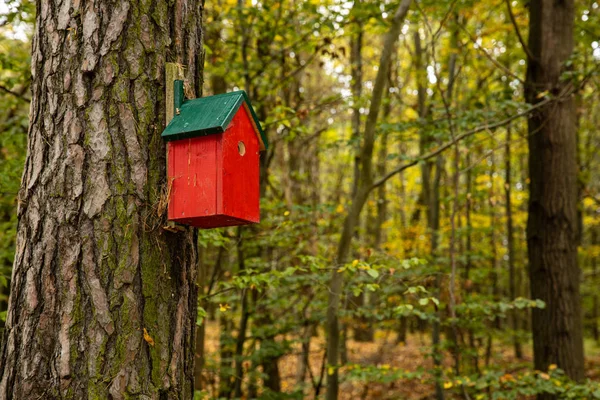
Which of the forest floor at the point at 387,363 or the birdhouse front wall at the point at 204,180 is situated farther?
the forest floor at the point at 387,363

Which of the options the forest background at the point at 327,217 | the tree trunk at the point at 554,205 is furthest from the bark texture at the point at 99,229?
the tree trunk at the point at 554,205

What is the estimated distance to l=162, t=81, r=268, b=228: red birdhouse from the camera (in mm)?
1812

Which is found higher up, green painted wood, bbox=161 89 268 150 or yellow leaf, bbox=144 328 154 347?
green painted wood, bbox=161 89 268 150

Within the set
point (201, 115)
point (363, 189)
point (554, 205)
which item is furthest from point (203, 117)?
point (554, 205)

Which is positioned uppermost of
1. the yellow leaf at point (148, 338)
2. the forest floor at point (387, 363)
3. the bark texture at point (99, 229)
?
the bark texture at point (99, 229)

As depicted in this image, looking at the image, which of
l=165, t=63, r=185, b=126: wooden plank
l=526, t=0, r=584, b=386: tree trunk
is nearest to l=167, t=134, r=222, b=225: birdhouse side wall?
l=165, t=63, r=185, b=126: wooden plank

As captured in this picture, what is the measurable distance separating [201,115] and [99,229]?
0.50 m

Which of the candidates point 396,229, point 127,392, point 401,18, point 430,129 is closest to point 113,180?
point 127,392

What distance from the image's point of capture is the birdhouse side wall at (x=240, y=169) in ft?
6.12

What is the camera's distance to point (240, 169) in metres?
1.98

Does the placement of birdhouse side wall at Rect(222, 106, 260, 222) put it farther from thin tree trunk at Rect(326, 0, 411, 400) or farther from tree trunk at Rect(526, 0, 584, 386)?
tree trunk at Rect(526, 0, 584, 386)

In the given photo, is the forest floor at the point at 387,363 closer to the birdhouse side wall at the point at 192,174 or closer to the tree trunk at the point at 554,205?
the tree trunk at the point at 554,205

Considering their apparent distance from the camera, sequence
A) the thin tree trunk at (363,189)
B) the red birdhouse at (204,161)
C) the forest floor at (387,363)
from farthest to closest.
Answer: the forest floor at (387,363), the thin tree trunk at (363,189), the red birdhouse at (204,161)

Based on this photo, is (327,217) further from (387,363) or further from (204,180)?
(204,180)
